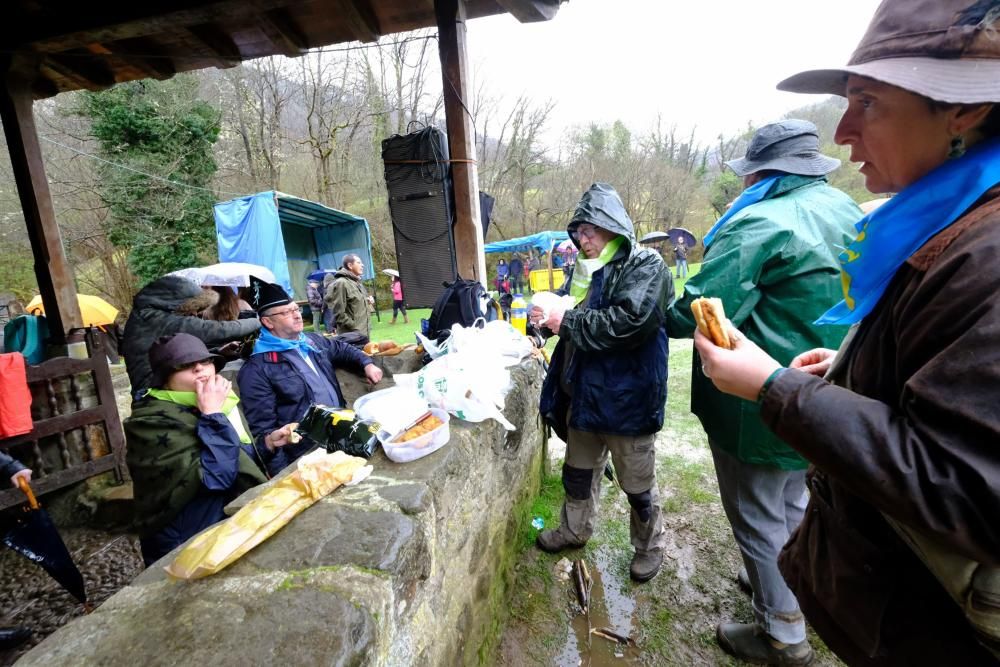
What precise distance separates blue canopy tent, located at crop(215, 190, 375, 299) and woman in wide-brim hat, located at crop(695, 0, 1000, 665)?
7.98m

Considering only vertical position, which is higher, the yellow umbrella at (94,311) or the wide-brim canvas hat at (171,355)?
the yellow umbrella at (94,311)

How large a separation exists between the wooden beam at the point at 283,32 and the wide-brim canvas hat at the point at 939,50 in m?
4.01

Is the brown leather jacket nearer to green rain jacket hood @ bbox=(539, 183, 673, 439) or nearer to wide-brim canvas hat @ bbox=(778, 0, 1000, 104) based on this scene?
wide-brim canvas hat @ bbox=(778, 0, 1000, 104)

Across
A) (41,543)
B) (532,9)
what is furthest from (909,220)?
(41,543)

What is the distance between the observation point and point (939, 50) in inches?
30.0

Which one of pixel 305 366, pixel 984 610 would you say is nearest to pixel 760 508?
pixel 984 610

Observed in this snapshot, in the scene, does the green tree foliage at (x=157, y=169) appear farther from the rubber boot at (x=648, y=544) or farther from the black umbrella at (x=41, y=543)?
the rubber boot at (x=648, y=544)

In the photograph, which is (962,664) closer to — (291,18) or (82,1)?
(291,18)

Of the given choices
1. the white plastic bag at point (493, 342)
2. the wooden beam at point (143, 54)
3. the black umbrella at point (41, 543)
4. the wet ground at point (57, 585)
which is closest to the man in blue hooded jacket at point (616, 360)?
the white plastic bag at point (493, 342)

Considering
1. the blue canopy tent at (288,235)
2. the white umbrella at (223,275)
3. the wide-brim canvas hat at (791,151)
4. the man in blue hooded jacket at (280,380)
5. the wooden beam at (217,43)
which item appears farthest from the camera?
the blue canopy tent at (288,235)

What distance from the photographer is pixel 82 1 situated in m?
3.26

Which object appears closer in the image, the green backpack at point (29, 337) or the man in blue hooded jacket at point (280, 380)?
the man in blue hooded jacket at point (280, 380)

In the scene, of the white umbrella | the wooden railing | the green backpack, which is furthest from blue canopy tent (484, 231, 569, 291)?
the wooden railing

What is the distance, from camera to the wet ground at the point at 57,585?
2910mm
